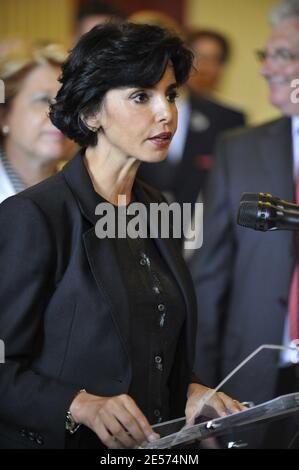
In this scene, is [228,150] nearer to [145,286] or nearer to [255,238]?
[255,238]

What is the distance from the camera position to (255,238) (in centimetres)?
281

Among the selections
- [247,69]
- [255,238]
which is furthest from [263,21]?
[255,238]

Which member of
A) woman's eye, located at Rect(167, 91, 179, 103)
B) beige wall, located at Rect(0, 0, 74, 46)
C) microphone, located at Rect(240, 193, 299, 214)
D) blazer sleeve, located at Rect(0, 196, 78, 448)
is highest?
beige wall, located at Rect(0, 0, 74, 46)

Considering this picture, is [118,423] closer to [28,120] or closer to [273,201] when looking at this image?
[273,201]

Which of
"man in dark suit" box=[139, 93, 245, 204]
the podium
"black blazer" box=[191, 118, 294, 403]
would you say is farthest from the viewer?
"man in dark suit" box=[139, 93, 245, 204]

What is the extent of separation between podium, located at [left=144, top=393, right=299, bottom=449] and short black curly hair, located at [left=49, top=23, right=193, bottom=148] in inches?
24.2

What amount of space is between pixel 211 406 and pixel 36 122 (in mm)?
1071

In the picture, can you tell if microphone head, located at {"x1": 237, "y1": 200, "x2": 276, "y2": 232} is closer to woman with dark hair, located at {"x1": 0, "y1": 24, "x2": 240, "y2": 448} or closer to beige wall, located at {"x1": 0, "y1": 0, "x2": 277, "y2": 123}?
woman with dark hair, located at {"x1": 0, "y1": 24, "x2": 240, "y2": 448}

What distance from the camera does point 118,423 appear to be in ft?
4.72

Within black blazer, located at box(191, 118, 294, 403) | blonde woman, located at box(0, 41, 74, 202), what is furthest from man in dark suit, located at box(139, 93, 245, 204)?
blonde woman, located at box(0, 41, 74, 202)

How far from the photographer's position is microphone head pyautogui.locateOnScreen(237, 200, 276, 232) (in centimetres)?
142

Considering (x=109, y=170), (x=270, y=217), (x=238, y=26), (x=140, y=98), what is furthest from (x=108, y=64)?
(x=238, y=26)

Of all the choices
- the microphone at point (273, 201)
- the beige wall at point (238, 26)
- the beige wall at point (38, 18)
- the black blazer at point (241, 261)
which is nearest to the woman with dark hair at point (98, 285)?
the microphone at point (273, 201)
